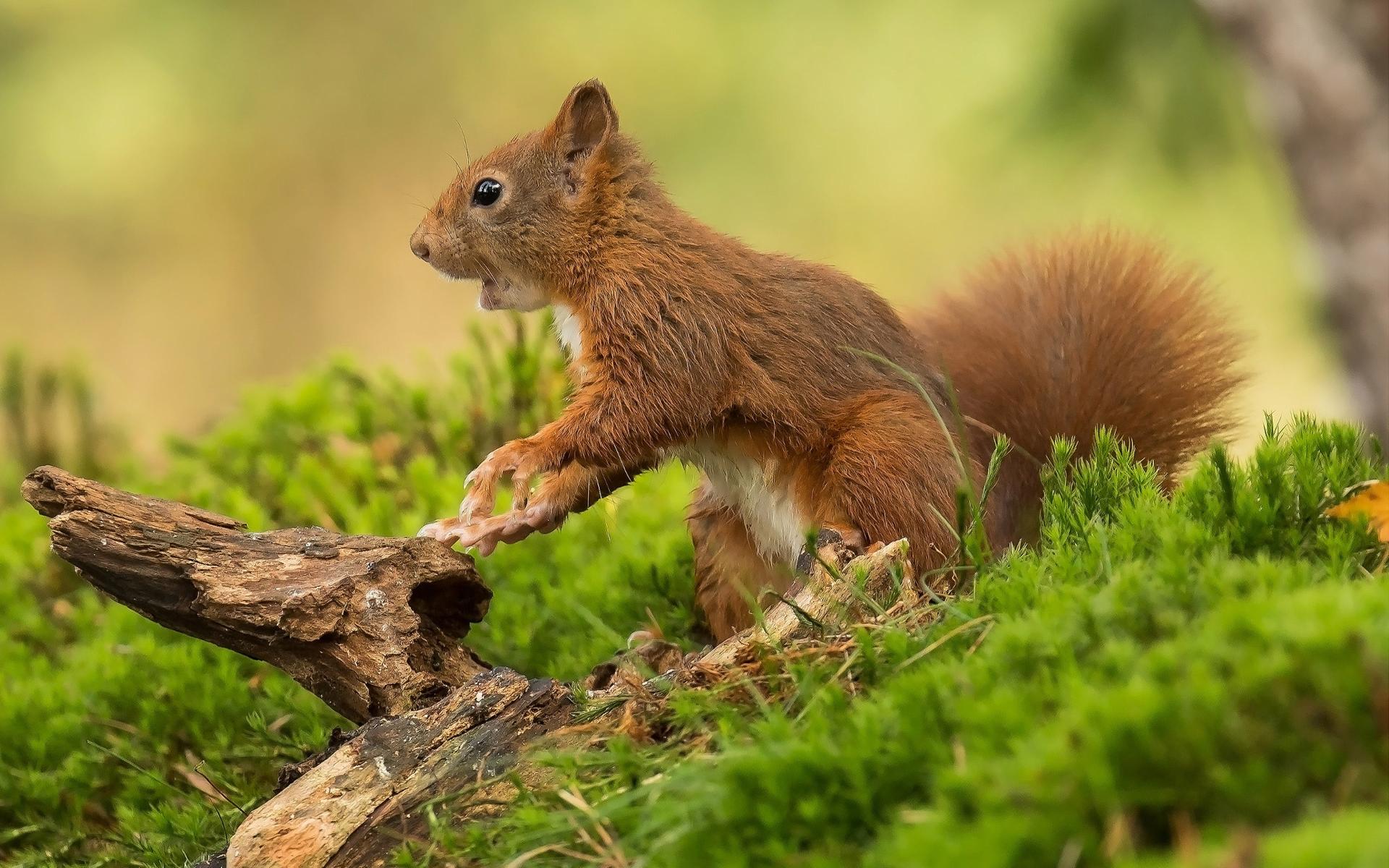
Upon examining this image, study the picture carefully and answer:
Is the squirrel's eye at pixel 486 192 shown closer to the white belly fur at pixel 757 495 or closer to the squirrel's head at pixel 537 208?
the squirrel's head at pixel 537 208

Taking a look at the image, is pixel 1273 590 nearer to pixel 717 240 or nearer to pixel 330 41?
pixel 717 240

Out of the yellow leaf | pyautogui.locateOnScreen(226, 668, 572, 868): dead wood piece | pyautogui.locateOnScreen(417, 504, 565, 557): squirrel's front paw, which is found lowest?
pyautogui.locateOnScreen(226, 668, 572, 868): dead wood piece

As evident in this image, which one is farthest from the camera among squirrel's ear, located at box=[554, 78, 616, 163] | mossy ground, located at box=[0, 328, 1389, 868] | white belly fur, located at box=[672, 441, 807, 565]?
squirrel's ear, located at box=[554, 78, 616, 163]

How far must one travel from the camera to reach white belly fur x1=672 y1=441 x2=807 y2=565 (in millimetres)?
2801

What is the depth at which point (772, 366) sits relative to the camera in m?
2.78

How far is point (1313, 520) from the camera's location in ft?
7.04

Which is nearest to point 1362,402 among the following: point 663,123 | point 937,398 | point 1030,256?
point 1030,256

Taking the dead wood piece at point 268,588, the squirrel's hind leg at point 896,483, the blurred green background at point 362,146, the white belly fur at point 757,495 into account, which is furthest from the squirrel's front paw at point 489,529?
the blurred green background at point 362,146

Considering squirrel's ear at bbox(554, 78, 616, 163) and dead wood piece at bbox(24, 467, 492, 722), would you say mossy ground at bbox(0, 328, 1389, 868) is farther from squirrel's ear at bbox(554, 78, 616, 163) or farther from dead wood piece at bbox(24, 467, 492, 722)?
squirrel's ear at bbox(554, 78, 616, 163)

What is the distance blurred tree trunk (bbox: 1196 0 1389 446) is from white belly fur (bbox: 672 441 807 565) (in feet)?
9.79

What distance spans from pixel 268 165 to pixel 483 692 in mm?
9918

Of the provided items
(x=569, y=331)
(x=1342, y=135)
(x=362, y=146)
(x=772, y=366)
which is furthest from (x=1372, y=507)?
(x=362, y=146)

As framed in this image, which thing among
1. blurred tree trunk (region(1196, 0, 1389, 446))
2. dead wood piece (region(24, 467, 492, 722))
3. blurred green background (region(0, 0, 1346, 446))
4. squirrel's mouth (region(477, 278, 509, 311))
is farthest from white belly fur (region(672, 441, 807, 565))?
blurred green background (region(0, 0, 1346, 446))

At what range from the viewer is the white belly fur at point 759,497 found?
9.19ft
